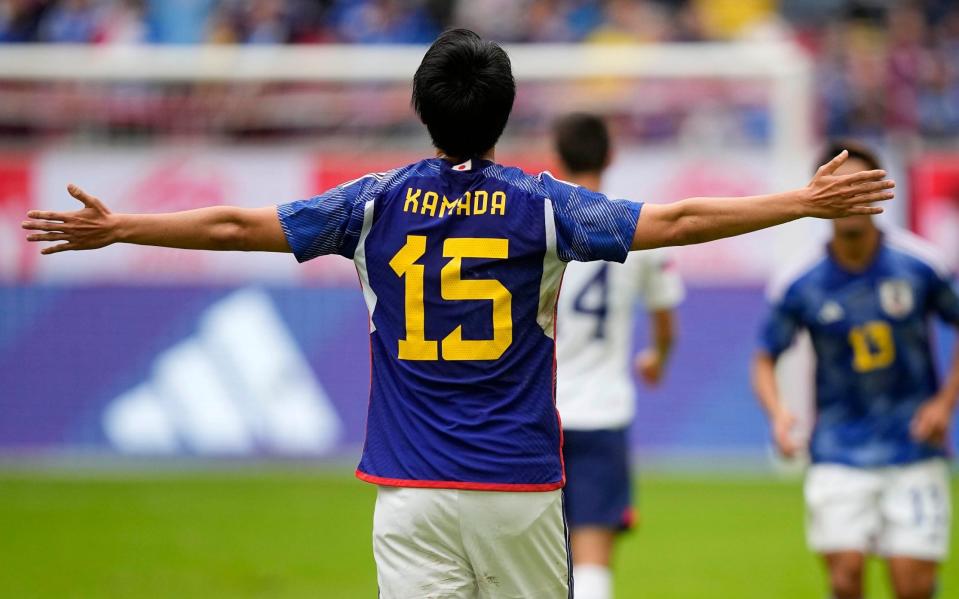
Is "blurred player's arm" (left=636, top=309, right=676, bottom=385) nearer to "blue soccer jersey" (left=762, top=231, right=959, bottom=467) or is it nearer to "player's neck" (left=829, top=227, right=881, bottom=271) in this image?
"blue soccer jersey" (left=762, top=231, right=959, bottom=467)

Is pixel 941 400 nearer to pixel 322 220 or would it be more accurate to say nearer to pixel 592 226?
pixel 592 226

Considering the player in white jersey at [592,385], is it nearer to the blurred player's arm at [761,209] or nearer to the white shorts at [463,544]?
the white shorts at [463,544]

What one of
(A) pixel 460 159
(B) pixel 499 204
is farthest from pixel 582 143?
(B) pixel 499 204

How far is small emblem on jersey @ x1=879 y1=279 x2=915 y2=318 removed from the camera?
651 cm

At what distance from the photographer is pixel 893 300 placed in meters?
6.52

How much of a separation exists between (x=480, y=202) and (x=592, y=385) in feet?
8.07

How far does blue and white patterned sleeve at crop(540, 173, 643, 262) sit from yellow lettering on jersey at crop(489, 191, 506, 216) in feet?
0.43

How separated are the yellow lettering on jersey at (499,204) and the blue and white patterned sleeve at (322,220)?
0.34 m

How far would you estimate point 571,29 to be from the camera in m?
17.0

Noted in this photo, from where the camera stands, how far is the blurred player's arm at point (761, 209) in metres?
4.06

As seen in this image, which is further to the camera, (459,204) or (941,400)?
(941,400)

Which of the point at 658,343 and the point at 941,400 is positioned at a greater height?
the point at 658,343

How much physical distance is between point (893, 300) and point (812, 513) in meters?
0.99

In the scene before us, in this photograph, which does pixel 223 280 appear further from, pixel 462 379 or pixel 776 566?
pixel 462 379
